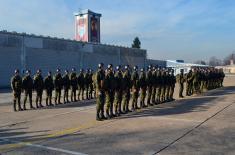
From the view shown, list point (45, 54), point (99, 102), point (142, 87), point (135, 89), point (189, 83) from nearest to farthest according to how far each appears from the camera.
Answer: point (99, 102) < point (135, 89) < point (142, 87) < point (189, 83) < point (45, 54)

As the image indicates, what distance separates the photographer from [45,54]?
4209 cm

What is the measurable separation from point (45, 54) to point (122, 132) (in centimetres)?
3323

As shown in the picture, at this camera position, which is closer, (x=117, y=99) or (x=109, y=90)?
(x=109, y=90)

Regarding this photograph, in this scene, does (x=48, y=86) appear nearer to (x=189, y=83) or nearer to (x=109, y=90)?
(x=109, y=90)

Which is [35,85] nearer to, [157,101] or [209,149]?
[157,101]

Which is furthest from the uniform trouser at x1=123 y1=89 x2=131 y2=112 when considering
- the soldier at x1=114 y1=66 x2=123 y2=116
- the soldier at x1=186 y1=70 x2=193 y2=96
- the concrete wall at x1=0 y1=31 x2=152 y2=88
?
the concrete wall at x1=0 y1=31 x2=152 y2=88

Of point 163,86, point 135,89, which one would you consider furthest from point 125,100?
point 163,86

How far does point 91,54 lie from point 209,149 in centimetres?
4235

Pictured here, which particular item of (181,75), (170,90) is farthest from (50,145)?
(181,75)

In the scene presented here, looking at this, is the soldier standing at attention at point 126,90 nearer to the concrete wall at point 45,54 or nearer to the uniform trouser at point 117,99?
the uniform trouser at point 117,99

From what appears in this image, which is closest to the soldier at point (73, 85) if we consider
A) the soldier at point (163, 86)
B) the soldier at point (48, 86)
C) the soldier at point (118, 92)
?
the soldier at point (48, 86)

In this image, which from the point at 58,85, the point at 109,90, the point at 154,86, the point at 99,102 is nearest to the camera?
the point at 99,102

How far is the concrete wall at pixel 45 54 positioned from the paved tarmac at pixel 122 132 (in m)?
23.3

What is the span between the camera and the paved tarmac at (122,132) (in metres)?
8.30
